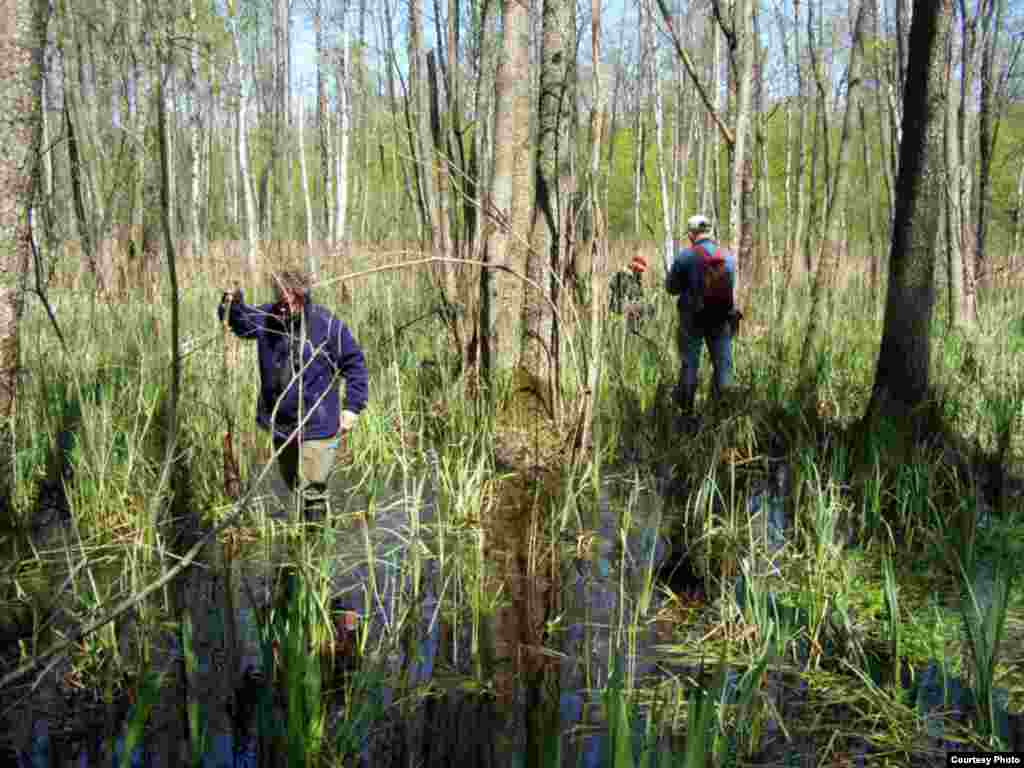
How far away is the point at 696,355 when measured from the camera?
6102 millimetres

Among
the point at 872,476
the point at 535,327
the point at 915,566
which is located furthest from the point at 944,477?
the point at 535,327

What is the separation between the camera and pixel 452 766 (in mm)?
2197

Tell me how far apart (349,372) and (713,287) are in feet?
10.4

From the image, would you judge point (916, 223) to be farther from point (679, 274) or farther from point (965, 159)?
point (965, 159)

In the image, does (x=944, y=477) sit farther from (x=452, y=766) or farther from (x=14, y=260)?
(x=14, y=260)

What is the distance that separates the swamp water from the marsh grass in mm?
24

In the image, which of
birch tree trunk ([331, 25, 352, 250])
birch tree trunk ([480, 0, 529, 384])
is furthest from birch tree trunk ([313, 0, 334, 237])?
birch tree trunk ([480, 0, 529, 384])

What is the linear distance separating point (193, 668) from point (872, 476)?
3.22m

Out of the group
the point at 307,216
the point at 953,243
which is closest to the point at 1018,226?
the point at 953,243

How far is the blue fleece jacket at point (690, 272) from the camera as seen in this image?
602 centimetres

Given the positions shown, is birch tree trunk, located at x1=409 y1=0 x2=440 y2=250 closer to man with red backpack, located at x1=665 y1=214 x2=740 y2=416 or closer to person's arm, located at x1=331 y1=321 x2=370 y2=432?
person's arm, located at x1=331 y1=321 x2=370 y2=432

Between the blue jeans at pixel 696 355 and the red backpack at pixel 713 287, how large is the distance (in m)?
0.11

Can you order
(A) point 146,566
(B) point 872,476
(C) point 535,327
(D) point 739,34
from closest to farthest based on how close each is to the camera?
(A) point 146,566
(B) point 872,476
(C) point 535,327
(D) point 739,34

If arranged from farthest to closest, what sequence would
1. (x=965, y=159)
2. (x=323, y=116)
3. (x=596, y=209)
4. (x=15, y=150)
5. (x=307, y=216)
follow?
1. (x=323, y=116)
2. (x=307, y=216)
3. (x=965, y=159)
4. (x=596, y=209)
5. (x=15, y=150)
